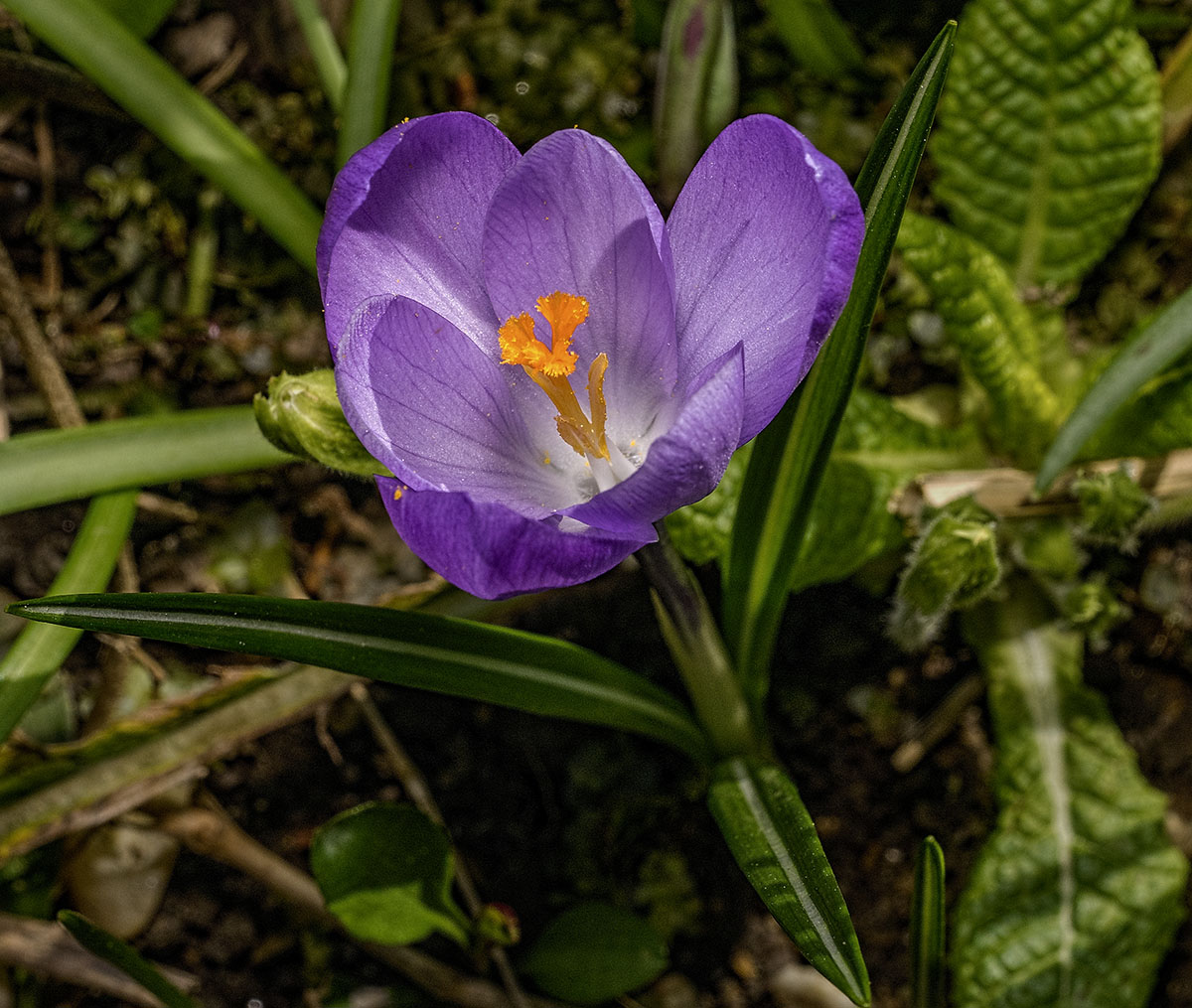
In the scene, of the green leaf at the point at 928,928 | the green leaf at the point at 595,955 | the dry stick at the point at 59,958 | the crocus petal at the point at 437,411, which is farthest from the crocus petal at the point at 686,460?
the dry stick at the point at 59,958

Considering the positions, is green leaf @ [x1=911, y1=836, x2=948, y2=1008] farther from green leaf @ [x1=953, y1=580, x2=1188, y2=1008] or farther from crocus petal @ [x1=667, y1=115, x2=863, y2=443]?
crocus petal @ [x1=667, y1=115, x2=863, y2=443]

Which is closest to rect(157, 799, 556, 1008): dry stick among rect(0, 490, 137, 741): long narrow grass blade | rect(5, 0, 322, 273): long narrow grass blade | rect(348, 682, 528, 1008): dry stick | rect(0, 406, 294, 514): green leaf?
rect(348, 682, 528, 1008): dry stick

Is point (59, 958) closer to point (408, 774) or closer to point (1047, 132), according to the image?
point (408, 774)

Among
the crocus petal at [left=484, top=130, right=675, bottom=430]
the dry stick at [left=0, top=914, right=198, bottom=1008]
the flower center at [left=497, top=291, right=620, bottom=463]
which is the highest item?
the crocus petal at [left=484, top=130, right=675, bottom=430]

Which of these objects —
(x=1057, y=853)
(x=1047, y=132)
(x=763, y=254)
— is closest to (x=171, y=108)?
A: (x=763, y=254)

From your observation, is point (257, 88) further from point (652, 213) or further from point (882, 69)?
point (652, 213)

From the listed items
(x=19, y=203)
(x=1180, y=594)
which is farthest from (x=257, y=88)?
(x=1180, y=594)
